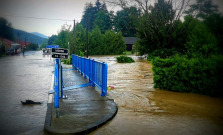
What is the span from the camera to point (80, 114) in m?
4.79

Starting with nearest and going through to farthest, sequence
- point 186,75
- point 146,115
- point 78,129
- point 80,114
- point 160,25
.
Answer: point 78,129 < point 80,114 < point 146,115 < point 186,75 < point 160,25

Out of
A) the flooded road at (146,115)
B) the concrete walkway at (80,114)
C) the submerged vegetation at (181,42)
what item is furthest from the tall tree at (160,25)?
the concrete walkway at (80,114)

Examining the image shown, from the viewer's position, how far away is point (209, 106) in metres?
5.74

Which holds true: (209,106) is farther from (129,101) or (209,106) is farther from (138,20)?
(138,20)

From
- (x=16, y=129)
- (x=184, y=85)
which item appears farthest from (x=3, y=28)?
(x=184, y=85)

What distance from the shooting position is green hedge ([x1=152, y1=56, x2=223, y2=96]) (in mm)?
6641

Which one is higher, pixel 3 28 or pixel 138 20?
pixel 138 20

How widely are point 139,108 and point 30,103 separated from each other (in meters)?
3.56

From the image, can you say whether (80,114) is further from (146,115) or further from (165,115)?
(165,115)

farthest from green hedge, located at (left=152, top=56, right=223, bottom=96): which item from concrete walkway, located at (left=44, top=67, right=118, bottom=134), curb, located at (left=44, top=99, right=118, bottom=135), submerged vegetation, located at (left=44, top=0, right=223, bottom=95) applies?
curb, located at (left=44, top=99, right=118, bottom=135)

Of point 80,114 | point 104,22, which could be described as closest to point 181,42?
point 80,114

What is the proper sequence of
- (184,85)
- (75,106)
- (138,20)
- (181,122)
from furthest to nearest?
(138,20)
(184,85)
(75,106)
(181,122)

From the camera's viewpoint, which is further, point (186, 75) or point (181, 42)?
point (181, 42)

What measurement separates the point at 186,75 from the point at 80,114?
4.50 metres
